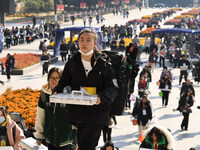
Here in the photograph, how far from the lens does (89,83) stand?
4.39 m

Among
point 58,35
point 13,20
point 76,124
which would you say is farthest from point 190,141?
point 13,20

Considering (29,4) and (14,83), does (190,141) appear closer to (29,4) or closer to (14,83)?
(14,83)

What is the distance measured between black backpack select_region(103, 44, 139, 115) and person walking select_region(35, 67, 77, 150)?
1017 millimetres

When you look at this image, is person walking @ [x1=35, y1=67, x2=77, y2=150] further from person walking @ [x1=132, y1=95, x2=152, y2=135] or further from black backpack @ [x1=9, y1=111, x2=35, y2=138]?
person walking @ [x1=132, y1=95, x2=152, y2=135]

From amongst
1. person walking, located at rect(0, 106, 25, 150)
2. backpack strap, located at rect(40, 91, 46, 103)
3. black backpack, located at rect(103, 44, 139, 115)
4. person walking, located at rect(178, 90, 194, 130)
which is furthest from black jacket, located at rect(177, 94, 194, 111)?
black backpack, located at rect(103, 44, 139, 115)

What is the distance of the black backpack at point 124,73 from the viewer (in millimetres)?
4285

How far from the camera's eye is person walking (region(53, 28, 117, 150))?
14.2 ft

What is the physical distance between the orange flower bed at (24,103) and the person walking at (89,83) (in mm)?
6627

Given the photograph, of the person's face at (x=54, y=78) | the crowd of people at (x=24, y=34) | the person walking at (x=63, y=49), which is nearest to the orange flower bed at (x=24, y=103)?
the person's face at (x=54, y=78)

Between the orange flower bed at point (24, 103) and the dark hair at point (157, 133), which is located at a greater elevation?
the dark hair at point (157, 133)

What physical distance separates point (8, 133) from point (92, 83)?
101 inches

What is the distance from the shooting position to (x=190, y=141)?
13.9 meters

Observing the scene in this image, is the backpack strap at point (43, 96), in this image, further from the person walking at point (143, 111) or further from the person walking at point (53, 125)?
the person walking at point (143, 111)

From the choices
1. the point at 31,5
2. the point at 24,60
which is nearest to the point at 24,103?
the point at 24,60
